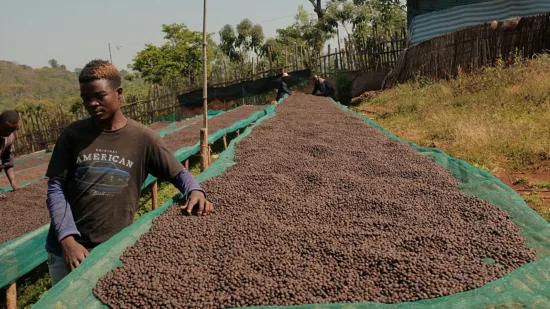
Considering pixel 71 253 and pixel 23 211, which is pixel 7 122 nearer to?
pixel 23 211

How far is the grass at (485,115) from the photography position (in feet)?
14.7

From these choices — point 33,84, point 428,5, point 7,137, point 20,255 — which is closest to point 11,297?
point 20,255

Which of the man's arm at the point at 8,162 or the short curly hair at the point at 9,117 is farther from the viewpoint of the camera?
the man's arm at the point at 8,162

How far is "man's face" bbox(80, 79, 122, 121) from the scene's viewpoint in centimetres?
183

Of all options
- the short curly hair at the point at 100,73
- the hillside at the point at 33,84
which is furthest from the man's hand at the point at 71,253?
the hillside at the point at 33,84

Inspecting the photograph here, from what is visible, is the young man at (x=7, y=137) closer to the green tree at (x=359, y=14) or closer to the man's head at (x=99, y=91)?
the man's head at (x=99, y=91)

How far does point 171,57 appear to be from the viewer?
2873 cm

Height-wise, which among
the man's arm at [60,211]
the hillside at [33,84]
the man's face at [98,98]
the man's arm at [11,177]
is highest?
the hillside at [33,84]

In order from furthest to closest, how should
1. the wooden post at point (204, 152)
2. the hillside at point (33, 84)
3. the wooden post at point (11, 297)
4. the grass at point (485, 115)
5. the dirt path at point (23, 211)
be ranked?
the hillside at point (33, 84), the grass at point (485, 115), the wooden post at point (204, 152), the dirt path at point (23, 211), the wooden post at point (11, 297)

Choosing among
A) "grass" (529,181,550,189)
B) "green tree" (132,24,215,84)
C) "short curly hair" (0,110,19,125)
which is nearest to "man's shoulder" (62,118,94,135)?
"short curly hair" (0,110,19,125)

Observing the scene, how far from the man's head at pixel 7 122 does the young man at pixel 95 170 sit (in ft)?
11.2

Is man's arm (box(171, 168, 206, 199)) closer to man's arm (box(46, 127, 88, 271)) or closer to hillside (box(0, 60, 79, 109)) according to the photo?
man's arm (box(46, 127, 88, 271))

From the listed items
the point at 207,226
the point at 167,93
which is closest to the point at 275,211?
the point at 207,226

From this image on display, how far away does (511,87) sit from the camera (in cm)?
701
